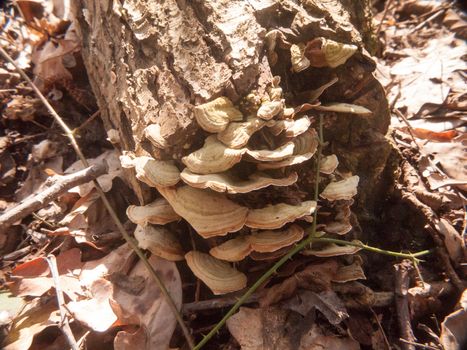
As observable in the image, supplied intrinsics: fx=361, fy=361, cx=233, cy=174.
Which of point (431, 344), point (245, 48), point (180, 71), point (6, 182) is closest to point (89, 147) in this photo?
point (6, 182)

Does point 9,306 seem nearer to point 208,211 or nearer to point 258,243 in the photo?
point 208,211

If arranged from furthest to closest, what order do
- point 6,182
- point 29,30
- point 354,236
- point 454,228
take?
point 29,30
point 6,182
point 454,228
point 354,236

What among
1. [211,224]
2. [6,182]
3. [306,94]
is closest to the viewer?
[211,224]

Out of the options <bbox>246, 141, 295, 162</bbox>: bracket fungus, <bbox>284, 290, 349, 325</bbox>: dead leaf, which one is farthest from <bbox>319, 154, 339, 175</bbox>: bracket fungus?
<bbox>284, 290, 349, 325</bbox>: dead leaf

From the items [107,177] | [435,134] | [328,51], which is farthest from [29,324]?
[435,134]

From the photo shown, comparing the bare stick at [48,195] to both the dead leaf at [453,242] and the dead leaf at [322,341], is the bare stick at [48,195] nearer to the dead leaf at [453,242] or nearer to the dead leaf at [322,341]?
the dead leaf at [322,341]

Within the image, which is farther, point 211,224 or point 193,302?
point 193,302

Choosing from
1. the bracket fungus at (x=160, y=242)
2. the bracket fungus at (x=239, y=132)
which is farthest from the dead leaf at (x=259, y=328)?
the bracket fungus at (x=239, y=132)

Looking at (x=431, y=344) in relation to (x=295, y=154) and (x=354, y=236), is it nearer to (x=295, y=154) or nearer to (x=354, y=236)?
(x=354, y=236)
